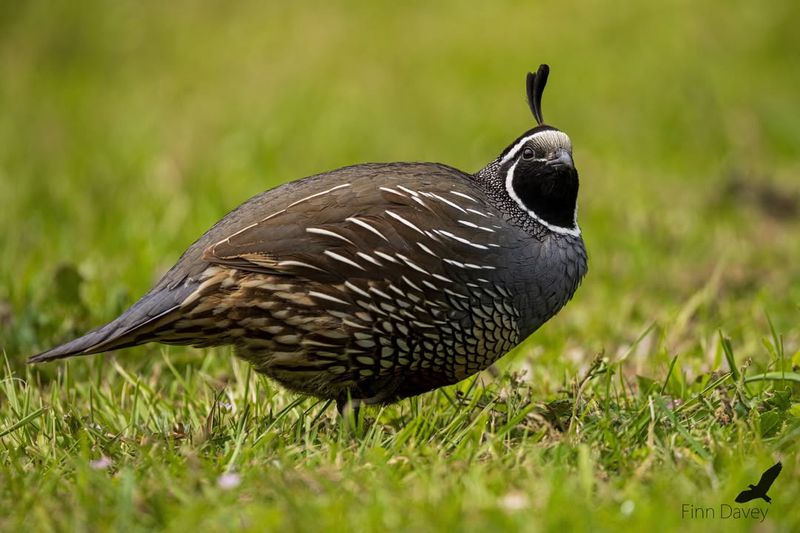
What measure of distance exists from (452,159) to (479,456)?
5.85 metres

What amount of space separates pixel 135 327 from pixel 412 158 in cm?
530

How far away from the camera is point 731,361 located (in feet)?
13.0

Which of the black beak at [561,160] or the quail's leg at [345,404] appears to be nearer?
the quail's leg at [345,404]

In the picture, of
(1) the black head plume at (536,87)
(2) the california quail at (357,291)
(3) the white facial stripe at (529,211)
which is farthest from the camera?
(1) the black head plume at (536,87)

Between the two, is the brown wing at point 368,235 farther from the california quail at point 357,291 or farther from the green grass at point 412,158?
the green grass at point 412,158

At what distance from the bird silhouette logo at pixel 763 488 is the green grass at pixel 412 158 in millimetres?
26

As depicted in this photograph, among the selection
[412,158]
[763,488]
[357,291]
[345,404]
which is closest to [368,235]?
[357,291]

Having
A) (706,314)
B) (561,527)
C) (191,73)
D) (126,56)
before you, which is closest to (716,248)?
(706,314)

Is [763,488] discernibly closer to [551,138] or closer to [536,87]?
[551,138]

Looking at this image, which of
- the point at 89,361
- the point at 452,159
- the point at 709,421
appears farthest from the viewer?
the point at 452,159

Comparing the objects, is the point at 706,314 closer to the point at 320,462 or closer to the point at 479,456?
the point at 479,456

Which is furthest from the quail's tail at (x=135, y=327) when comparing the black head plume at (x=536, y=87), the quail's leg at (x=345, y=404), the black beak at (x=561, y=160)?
the black head plume at (x=536, y=87)

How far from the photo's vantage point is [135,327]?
3896mm

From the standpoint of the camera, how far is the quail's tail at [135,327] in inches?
153
